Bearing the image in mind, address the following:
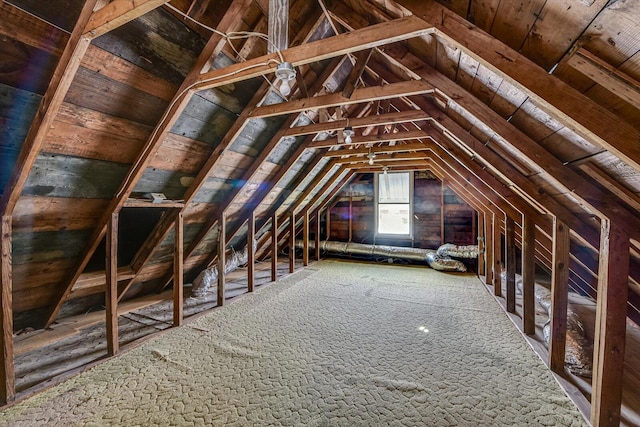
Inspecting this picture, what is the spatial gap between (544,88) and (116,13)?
170 centimetres

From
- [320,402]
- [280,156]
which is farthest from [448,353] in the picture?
[280,156]

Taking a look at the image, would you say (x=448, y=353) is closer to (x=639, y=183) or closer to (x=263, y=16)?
(x=639, y=183)

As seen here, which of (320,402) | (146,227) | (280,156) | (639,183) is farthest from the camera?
(280,156)

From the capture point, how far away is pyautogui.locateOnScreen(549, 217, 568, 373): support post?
1.79m

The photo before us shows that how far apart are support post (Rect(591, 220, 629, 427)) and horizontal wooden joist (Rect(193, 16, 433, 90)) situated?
138 centimetres

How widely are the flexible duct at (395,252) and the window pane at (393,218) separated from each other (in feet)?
1.70

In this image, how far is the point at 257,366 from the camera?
193cm

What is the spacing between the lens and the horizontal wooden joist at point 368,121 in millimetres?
2262

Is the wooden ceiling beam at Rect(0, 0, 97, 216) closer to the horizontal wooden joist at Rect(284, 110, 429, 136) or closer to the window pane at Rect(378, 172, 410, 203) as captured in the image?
the horizontal wooden joist at Rect(284, 110, 429, 136)

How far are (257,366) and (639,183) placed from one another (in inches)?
94.6

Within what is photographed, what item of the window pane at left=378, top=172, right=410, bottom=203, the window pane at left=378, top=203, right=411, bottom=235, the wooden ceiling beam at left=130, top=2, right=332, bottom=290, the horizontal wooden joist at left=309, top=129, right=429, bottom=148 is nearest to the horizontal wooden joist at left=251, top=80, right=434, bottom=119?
the wooden ceiling beam at left=130, top=2, right=332, bottom=290

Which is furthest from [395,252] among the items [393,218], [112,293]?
[112,293]

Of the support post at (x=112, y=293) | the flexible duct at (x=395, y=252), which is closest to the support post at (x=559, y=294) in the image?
the flexible duct at (x=395, y=252)

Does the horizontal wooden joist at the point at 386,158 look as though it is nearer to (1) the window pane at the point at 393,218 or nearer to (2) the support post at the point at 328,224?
(1) the window pane at the point at 393,218
